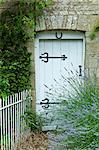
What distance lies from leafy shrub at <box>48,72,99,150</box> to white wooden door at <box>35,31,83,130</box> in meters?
1.18

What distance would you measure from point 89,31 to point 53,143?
2.47 meters

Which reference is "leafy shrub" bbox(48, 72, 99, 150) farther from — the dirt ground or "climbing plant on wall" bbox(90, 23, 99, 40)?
"climbing plant on wall" bbox(90, 23, 99, 40)

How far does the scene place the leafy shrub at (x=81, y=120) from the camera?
4691 millimetres

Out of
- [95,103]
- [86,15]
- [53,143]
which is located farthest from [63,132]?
[86,15]

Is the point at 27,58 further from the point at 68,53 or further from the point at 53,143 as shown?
the point at 53,143

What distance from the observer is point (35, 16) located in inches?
274

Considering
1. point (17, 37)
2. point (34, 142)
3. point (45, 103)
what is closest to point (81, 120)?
point (34, 142)

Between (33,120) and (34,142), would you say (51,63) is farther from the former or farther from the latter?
(34,142)

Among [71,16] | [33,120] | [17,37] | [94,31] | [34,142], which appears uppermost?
[71,16]

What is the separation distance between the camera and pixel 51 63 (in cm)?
730

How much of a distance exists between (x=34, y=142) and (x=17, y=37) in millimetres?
2069

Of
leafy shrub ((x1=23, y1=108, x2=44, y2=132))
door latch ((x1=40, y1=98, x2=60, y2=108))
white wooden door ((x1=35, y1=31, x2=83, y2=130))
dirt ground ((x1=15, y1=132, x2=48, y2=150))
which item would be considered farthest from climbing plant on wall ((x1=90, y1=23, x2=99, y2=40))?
dirt ground ((x1=15, y1=132, x2=48, y2=150))

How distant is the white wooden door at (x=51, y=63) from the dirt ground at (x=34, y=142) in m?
0.59

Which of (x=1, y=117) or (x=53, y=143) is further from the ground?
(x=1, y=117)
